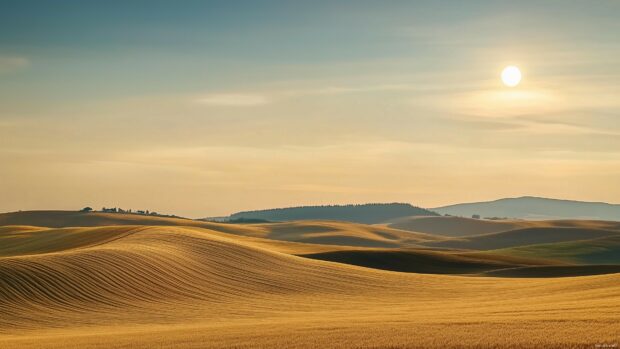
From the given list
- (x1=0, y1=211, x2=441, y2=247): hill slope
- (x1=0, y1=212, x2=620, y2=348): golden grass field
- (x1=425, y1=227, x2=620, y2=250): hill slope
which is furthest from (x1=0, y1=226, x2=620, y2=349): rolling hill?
(x1=425, y1=227, x2=620, y2=250): hill slope

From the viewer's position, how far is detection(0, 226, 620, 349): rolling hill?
21500 millimetres

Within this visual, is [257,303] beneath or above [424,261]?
beneath

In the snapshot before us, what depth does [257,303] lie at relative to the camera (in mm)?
38344

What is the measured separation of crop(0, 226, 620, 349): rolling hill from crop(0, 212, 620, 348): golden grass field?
67mm

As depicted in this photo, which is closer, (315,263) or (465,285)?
(465,285)

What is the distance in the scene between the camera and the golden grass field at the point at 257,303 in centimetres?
2139

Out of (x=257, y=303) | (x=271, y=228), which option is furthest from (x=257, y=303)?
(x=271, y=228)

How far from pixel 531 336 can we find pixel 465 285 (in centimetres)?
2717

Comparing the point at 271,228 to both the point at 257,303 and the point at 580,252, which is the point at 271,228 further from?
the point at 257,303

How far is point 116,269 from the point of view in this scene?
42.3m

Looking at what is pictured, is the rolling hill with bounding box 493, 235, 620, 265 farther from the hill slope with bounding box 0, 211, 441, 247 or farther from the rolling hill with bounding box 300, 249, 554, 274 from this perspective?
the hill slope with bounding box 0, 211, 441, 247

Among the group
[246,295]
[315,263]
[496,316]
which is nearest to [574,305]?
[496,316]

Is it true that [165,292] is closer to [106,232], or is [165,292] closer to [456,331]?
[456,331]

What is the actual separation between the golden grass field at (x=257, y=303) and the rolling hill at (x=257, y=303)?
67mm
